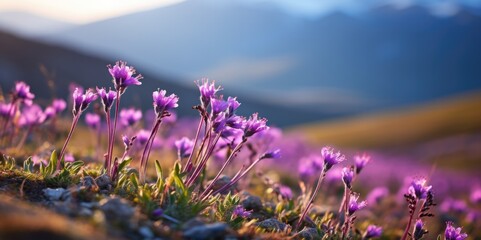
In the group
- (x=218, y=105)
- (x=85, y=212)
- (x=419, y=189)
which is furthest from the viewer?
(x=419, y=189)

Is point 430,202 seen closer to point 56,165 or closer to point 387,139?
point 56,165

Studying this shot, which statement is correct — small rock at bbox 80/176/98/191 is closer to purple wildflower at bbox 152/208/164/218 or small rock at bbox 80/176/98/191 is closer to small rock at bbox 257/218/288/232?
purple wildflower at bbox 152/208/164/218

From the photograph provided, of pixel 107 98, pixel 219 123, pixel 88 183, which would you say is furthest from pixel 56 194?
pixel 219 123

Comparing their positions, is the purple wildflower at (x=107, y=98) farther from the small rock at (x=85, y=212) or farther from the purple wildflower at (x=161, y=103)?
the small rock at (x=85, y=212)

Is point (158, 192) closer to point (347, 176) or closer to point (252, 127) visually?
point (252, 127)

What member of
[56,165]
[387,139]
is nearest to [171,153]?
[56,165]

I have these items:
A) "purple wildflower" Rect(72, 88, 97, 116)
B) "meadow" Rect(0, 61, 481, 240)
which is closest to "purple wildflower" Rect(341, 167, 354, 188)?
"meadow" Rect(0, 61, 481, 240)
